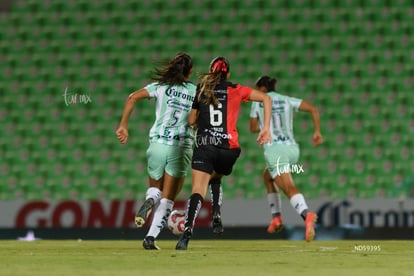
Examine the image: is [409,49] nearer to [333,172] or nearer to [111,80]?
[333,172]

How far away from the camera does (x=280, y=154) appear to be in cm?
1103

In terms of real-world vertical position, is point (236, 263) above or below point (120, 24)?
below

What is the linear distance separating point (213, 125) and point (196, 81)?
748cm

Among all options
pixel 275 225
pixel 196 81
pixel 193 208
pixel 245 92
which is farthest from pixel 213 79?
pixel 196 81

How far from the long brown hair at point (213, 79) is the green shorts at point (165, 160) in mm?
615

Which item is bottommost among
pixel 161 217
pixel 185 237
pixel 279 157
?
pixel 185 237

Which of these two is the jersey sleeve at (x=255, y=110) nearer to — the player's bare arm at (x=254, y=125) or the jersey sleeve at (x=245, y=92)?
the player's bare arm at (x=254, y=125)

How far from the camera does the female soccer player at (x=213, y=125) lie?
844 cm

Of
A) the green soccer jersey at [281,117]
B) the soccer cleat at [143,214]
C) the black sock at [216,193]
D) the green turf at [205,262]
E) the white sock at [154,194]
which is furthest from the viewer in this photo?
the green soccer jersey at [281,117]

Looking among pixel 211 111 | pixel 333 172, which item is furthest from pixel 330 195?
pixel 211 111

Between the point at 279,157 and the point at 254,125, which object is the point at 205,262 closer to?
the point at 279,157

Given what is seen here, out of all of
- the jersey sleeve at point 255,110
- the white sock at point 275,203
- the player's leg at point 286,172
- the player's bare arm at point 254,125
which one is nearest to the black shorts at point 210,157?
the player's leg at point 286,172

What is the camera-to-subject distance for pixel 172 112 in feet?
29.5

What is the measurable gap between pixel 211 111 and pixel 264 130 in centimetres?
51
